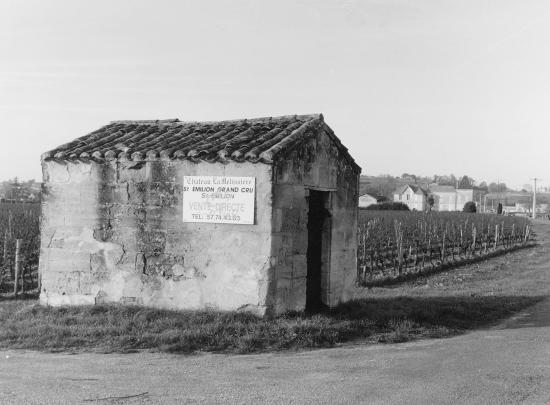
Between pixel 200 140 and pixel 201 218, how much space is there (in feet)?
4.64

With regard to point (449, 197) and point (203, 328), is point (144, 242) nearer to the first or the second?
point (203, 328)

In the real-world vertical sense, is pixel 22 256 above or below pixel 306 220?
below

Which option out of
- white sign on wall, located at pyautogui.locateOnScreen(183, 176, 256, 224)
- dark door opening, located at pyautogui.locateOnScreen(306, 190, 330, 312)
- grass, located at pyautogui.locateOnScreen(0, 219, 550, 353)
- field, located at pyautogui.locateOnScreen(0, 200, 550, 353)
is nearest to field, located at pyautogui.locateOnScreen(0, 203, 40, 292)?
field, located at pyautogui.locateOnScreen(0, 200, 550, 353)

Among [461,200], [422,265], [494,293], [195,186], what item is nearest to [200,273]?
[195,186]

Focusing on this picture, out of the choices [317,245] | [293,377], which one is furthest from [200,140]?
[293,377]

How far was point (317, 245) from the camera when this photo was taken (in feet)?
31.7

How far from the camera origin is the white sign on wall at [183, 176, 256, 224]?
8.14 m

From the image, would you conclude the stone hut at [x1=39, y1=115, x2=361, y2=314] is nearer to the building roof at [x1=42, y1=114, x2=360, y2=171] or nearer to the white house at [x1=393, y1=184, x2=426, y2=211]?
the building roof at [x1=42, y1=114, x2=360, y2=171]

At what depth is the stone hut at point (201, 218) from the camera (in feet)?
26.7

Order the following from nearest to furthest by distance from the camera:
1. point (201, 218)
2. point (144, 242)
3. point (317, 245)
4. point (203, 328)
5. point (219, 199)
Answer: point (203, 328)
point (219, 199)
point (201, 218)
point (144, 242)
point (317, 245)

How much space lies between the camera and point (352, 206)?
10.2 meters

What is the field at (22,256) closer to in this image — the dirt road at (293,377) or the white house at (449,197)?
the dirt road at (293,377)

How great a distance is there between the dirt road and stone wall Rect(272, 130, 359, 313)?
151 cm

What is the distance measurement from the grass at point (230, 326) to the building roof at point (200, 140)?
7.20 feet
